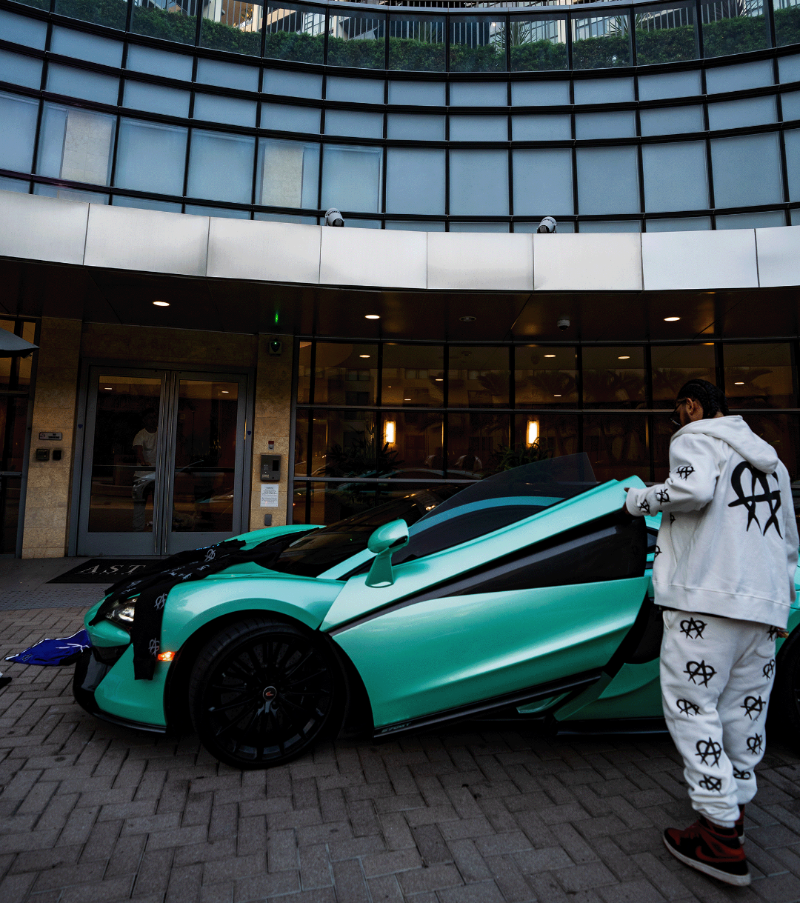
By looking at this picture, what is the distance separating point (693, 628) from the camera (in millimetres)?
1985

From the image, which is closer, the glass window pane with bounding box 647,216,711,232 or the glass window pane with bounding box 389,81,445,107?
the glass window pane with bounding box 647,216,711,232

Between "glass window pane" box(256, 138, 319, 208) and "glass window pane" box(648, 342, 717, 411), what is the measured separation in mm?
6577

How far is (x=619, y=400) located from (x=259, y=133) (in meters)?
7.75

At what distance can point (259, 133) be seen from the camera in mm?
9469

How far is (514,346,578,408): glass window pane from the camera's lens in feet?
31.7

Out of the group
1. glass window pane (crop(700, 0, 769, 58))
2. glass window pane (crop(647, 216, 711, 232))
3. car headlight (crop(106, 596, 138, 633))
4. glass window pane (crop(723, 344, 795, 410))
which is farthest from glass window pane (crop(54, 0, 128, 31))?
glass window pane (crop(723, 344, 795, 410))

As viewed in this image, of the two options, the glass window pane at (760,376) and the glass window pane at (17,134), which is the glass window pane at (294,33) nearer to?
the glass window pane at (17,134)

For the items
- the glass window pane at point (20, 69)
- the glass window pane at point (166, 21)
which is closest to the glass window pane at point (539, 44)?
the glass window pane at point (166, 21)

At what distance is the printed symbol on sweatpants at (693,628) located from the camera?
6.46ft

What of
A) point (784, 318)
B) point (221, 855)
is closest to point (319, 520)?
point (221, 855)

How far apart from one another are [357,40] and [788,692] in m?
11.7

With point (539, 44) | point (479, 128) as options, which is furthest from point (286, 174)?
point (539, 44)

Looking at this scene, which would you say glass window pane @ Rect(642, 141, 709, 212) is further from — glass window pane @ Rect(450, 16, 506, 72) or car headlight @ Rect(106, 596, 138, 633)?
car headlight @ Rect(106, 596, 138, 633)

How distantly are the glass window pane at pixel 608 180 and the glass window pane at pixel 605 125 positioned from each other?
285 mm
